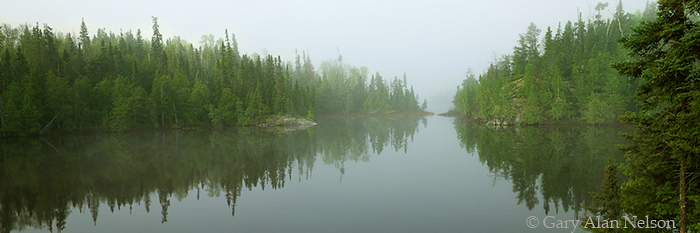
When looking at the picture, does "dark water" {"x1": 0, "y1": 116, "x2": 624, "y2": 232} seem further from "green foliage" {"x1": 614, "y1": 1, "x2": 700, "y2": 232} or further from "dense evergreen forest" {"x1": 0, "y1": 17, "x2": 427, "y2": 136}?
"dense evergreen forest" {"x1": 0, "y1": 17, "x2": 427, "y2": 136}

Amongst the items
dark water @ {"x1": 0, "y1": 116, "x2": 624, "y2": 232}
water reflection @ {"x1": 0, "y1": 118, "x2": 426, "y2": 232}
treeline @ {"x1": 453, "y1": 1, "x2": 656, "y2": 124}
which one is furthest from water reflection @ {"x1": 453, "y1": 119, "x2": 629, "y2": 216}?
treeline @ {"x1": 453, "y1": 1, "x2": 656, "y2": 124}

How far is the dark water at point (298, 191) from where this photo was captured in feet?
41.1

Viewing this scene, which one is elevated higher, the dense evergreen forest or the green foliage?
the dense evergreen forest

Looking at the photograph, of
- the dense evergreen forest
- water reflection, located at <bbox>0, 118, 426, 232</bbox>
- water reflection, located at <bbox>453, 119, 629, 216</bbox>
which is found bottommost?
water reflection, located at <bbox>453, 119, 629, 216</bbox>

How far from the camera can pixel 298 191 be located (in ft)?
56.4

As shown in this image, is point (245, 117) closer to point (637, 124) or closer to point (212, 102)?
point (212, 102)

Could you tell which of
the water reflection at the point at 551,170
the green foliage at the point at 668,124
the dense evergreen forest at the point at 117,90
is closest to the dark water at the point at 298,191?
the water reflection at the point at 551,170

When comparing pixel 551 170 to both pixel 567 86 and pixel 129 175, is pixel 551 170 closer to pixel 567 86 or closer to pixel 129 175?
pixel 129 175

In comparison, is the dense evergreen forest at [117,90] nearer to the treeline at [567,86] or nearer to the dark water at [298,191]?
the dark water at [298,191]

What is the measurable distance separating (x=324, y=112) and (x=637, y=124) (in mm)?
126147

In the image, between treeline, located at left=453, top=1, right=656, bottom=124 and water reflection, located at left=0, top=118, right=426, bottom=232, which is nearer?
water reflection, located at left=0, top=118, right=426, bottom=232

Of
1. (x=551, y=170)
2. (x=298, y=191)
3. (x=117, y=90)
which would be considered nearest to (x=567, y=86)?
(x=551, y=170)

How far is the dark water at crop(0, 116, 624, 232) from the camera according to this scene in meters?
12.5

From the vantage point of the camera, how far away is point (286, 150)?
3173 centimetres
